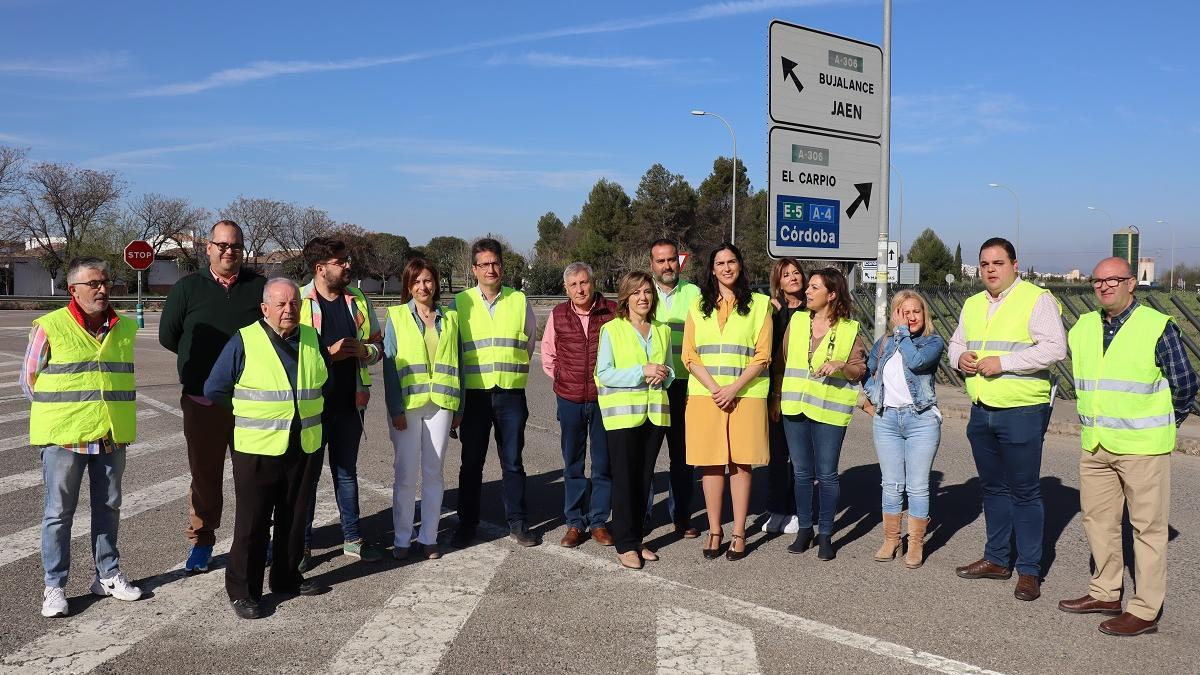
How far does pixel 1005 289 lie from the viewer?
5375 mm

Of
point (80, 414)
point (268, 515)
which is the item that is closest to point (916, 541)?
point (268, 515)

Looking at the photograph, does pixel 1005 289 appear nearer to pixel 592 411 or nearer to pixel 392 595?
pixel 592 411

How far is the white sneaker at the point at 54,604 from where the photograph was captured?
4746mm

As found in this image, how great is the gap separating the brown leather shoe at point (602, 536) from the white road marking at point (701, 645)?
1273 mm

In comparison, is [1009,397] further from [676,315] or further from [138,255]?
[138,255]

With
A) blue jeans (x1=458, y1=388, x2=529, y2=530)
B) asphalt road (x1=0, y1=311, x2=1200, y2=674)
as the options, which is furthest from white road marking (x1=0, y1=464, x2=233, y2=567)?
blue jeans (x1=458, y1=388, x2=529, y2=530)

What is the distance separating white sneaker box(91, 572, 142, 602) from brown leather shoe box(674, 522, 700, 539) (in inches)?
135

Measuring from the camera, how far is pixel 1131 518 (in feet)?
15.6

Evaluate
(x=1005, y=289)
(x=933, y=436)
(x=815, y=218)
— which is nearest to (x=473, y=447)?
(x=933, y=436)

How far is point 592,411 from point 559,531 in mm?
955

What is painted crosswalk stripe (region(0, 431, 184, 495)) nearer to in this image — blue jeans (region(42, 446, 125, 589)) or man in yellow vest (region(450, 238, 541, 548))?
blue jeans (region(42, 446, 125, 589))

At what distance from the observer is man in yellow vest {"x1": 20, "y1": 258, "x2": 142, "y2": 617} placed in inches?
187

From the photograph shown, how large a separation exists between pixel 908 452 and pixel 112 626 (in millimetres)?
4605

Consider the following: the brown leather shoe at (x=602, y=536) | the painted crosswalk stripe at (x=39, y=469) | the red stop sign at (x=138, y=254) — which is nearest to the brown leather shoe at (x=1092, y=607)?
the brown leather shoe at (x=602, y=536)
